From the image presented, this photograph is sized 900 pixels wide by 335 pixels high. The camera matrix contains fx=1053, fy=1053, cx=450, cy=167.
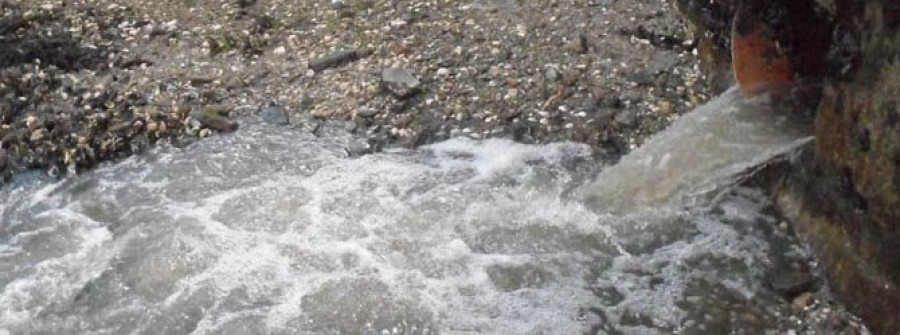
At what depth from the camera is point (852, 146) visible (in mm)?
3965

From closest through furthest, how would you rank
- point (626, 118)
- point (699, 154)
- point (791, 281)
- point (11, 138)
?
1. point (791, 281)
2. point (699, 154)
3. point (626, 118)
4. point (11, 138)

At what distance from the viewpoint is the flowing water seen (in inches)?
183

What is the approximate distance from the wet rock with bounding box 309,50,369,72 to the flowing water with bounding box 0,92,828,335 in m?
0.81

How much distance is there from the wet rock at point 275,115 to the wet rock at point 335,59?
41cm

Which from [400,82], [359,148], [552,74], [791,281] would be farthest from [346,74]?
[791,281]

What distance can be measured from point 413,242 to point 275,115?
1.50 metres

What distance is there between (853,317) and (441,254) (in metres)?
1.84

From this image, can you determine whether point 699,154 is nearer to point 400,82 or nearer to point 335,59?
point 400,82

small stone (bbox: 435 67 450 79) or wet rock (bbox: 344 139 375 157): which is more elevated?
small stone (bbox: 435 67 450 79)

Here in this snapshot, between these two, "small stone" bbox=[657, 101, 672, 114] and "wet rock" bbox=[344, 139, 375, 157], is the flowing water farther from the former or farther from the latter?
"small stone" bbox=[657, 101, 672, 114]

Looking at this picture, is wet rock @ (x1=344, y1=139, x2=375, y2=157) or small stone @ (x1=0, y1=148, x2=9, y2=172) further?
small stone @ (x1=0, y1=148, x2=9, y2=172)

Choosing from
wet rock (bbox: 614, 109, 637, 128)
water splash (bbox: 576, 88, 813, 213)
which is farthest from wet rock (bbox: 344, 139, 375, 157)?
wet rock (bbox: 614, 109, 637, 128)

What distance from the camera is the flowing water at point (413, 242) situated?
465cm

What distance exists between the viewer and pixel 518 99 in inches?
236
